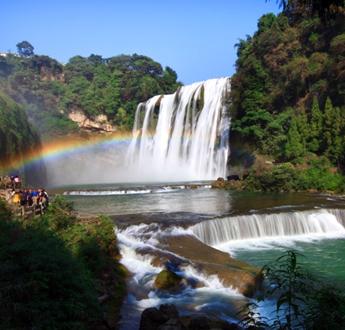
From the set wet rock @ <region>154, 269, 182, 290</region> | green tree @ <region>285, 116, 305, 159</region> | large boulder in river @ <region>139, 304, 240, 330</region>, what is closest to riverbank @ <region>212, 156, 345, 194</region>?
green tree @ <region>285, 116, 305, 159</region>

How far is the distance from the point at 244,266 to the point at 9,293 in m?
7.23

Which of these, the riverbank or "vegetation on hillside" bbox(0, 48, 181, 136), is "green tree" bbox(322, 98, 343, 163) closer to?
the riverbank

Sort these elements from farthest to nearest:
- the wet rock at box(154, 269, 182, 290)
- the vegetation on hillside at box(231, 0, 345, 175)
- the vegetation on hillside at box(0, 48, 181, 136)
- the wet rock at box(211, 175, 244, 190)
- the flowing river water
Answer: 1. the vegetation on hillside at box(0, 48, 181, 136)
2. the wet rock at box(211, 175, 244, 190)
3. the vegetation on hillside at box(231, 0, 345, 175)
4. the wet rock at box(154, 269, 182, 290)
5. the flowing river water

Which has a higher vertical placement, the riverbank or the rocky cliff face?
the rocky cliff face

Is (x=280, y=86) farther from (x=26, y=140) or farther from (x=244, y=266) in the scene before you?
(x=244, y=266)

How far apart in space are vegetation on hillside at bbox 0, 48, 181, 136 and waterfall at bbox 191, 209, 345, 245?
134ft

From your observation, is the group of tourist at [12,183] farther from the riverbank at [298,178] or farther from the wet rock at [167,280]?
the riverbank at [298,178]

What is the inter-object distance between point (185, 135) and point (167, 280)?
3084cm

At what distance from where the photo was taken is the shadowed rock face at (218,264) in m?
11.1

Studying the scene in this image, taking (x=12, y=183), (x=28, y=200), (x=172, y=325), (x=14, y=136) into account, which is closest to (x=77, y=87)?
(x=14, y=136)

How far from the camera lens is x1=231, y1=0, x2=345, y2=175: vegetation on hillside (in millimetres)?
29828

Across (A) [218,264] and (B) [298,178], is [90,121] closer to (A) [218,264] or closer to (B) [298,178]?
(B) [298,178]

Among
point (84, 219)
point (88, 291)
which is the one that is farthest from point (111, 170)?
point (88, 291)

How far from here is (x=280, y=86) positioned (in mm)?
35906
